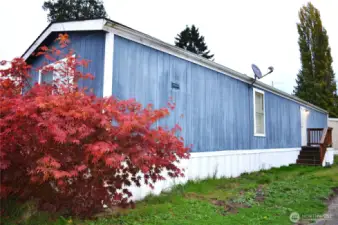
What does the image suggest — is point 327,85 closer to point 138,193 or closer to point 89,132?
point 138,193

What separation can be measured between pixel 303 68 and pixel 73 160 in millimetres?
27638

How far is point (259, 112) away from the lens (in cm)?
1027

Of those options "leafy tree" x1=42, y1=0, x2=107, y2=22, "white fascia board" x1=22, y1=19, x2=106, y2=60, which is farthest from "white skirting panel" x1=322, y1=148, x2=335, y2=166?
"leafy tree" x1=42, y1=0, x2=107, y2=22

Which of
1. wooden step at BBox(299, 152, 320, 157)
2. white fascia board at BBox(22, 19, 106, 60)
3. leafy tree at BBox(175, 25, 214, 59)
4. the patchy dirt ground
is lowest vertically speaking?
the patchy dirt ground

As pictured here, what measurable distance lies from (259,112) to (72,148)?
8.16 m

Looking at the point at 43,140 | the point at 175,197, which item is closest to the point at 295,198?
the point at 175,197

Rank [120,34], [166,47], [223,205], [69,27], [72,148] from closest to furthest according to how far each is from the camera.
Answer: [72,148], [223,205], [120,34], [69,27], [166,47]

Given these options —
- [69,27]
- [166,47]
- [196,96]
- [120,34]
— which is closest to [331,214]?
[196,96]

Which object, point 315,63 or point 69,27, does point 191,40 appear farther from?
point 69,27

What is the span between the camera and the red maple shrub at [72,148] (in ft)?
10.0

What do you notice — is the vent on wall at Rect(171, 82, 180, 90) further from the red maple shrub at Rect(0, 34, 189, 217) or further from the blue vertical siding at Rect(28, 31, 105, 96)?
the red maple shrub at Rect(0, 34, 189, 217)

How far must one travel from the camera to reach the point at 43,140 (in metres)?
2.96

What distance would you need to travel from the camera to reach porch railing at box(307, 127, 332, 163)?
11.4 meters

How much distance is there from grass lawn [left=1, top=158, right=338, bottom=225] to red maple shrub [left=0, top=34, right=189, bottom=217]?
14.2 inches
